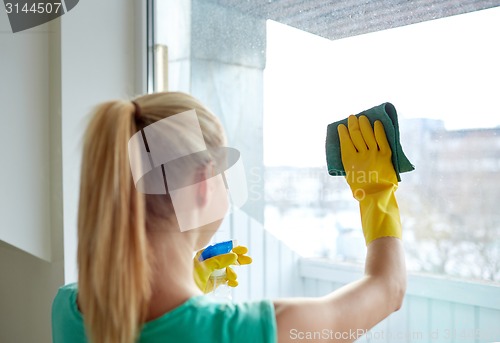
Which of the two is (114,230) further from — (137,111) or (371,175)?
(371,175)

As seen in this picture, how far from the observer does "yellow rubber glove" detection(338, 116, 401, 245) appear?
850mm

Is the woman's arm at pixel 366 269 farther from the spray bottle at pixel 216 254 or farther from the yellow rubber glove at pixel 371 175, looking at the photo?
the spray bottle at pixel 216 254

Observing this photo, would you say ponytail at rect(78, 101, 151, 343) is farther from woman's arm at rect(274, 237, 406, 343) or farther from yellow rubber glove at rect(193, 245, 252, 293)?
yellow rubber glove at rect(193, 245, 252, 293)

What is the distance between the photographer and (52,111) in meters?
1.48

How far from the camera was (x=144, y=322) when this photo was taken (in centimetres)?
73

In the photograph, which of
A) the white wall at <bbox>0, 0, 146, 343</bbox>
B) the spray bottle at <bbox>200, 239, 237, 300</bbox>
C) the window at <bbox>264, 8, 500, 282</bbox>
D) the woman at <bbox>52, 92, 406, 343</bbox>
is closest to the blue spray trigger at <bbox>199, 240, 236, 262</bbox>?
the spray bottle at <bbox>200, 239, 237, 300</bbox>

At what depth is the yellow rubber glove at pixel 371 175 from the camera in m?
0.85

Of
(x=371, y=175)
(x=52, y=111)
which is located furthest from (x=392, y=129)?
(x=52, y=111)

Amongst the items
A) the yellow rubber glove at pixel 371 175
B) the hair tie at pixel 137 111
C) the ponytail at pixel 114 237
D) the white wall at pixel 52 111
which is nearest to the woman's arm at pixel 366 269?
the yellow rubber glove at pixel 371 175

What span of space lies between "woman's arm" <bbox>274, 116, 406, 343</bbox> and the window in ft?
0.73

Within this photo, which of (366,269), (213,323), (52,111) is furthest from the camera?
(52,111)

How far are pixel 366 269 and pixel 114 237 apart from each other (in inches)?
14.4

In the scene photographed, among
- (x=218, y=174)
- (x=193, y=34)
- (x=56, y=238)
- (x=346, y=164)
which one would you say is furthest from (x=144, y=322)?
(x=193, y=34)

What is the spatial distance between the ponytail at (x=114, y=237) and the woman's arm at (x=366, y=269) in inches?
7.5
